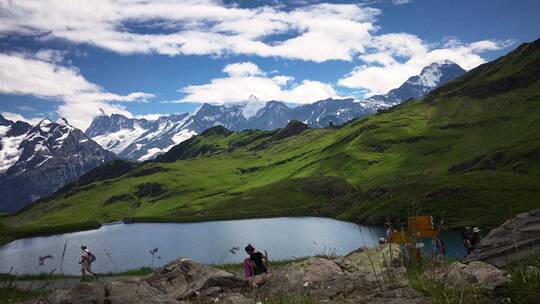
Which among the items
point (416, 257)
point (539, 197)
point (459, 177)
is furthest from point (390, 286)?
point (459, 177)

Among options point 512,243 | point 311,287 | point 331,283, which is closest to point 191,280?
point 311,287

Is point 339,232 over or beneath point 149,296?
beneath

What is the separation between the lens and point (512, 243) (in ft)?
58.4

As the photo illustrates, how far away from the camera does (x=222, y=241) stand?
13012cm

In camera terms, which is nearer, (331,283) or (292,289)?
(331,283)

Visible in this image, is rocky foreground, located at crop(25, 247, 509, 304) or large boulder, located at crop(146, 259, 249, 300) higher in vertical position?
rocky foreground, located at crop(25, 247, 509, 304)

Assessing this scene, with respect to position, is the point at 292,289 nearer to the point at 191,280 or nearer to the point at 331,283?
the point at 331,283

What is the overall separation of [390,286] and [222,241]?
125m

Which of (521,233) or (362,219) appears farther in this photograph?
(362,219)

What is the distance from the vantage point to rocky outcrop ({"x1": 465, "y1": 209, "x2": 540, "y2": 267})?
14.8 metres

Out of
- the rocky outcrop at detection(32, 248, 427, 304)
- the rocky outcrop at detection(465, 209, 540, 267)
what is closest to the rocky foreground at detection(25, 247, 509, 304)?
the rocky outcrop at detection(32, 248, 427, 304)

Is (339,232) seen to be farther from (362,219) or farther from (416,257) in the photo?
(416,257)

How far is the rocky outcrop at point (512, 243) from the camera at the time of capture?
14772mm

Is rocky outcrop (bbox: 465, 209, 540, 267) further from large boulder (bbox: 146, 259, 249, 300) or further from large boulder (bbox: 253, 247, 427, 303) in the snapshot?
large boulder (bbox: 146, 259, 249, 300)
